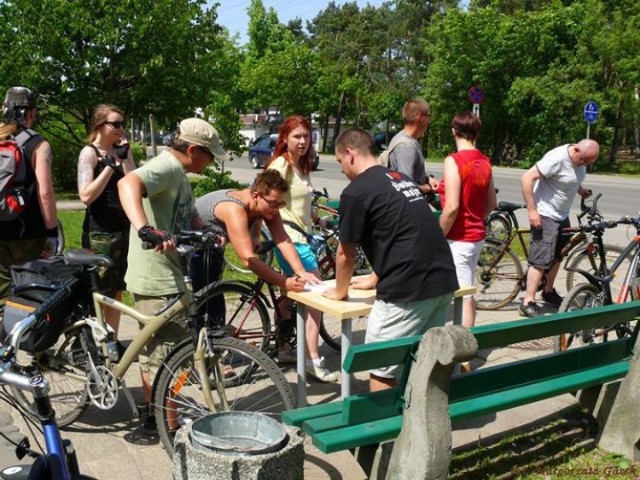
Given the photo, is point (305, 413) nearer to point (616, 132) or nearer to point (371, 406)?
point (371, 406)

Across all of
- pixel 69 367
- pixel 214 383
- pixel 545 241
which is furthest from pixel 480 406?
pixel 545 241

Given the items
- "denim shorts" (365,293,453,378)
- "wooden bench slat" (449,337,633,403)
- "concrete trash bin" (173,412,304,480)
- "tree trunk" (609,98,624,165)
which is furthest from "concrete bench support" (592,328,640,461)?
"tree trunk" (609,98,624,165)

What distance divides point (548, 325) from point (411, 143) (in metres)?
2.65

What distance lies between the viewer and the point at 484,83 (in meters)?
33.5

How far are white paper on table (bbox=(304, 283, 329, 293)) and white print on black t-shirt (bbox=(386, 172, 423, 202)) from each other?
2.86 ft

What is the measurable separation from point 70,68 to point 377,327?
41.1ft

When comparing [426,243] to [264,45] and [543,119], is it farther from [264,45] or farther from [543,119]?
[264,45]

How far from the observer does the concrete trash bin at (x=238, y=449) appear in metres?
2.90

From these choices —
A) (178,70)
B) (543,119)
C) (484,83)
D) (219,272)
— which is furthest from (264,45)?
(219,272)

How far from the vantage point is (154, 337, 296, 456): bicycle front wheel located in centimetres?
367

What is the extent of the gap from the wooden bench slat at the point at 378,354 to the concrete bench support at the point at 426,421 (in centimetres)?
7

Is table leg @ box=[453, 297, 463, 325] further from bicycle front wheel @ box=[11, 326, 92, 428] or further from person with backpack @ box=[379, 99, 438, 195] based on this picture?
bicycle front wheel @ box=[11, 326, 92, 428]

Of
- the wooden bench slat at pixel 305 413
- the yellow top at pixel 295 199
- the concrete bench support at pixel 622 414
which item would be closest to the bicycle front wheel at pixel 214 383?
the wooden bench slat at pixel 305 413

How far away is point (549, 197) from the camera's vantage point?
21.6ft
